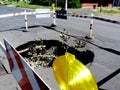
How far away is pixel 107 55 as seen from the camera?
742 cm

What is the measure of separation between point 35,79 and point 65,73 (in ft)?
1.42

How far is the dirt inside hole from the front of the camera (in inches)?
256

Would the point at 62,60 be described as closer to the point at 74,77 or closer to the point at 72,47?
the point at 74,77

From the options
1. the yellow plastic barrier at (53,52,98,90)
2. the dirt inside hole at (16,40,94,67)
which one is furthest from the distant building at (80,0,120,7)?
the yellow plastic barrier at (53,52,98,90)

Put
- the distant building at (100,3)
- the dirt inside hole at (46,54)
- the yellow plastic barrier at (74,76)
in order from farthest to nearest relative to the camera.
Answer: the distant building at (100,3), the dirt inside hole at (46,54), the yellow plastic barrier at (74,76)

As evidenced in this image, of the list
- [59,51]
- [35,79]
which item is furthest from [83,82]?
[59,51]

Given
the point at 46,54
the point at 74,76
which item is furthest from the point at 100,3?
the point at 74,76

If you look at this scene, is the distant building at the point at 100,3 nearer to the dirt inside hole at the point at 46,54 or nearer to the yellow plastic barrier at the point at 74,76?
the dirt inside hole at the point at 46,54

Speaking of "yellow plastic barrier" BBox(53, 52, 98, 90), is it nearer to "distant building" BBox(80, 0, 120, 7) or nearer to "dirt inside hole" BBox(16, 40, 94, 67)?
"dirt inside hole" BBox(16, 40, 94, 67)

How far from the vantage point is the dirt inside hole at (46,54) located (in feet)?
21.3

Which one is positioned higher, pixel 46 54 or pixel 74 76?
pixel 74 76

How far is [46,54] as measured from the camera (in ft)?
23.0

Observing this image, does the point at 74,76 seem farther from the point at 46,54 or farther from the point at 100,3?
the point at 100,3

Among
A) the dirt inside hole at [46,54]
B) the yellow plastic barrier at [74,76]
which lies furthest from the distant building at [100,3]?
the yellow plastic barrier at [74,76]
